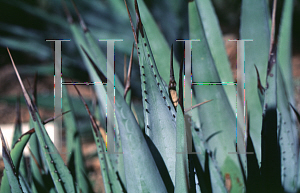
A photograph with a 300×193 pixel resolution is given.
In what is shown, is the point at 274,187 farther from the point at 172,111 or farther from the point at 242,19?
the point at 242,19

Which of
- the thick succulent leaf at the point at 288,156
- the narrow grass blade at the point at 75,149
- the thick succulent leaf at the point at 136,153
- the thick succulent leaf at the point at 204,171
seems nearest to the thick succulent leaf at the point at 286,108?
the thick succulent leaf at the point at 288,156

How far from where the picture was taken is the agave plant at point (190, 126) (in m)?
0.28

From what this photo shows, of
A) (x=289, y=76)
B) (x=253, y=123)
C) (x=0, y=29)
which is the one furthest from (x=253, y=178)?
(x=0, y=29)

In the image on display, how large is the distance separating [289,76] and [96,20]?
1.74ft

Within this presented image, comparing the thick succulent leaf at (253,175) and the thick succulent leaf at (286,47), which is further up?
the thick succulent leaf at (286,47)

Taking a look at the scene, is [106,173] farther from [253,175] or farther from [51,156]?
[253,175]

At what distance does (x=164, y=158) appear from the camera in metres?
0.31

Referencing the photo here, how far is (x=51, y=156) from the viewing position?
0.33m

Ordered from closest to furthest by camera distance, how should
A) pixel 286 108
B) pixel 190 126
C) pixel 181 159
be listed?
pixel 181 159, pixel 190 126, pixel 286 108

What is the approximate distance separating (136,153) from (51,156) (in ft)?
0.39

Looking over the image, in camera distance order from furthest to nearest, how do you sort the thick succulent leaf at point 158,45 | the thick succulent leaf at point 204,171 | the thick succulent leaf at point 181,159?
the thick succulent leaf at point 158,45 → the thick succulent leaf at point 204,171 → the thick succulent leaf at point 181,159

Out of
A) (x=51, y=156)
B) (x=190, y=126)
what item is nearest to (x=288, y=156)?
(x=190, y=126)

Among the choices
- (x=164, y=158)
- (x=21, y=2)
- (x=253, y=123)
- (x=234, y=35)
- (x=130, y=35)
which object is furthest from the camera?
(x=234, y=35)

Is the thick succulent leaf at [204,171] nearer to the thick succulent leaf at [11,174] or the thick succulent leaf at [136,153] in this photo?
the thick succulent leaf at [136,153]
